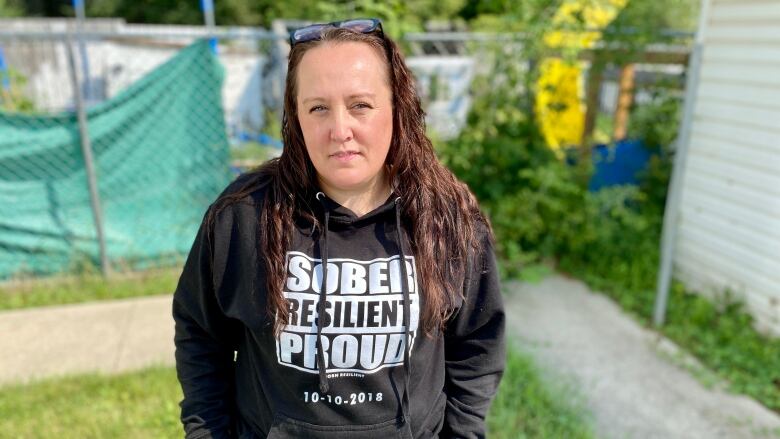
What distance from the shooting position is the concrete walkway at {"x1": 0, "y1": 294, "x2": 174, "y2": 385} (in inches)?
142

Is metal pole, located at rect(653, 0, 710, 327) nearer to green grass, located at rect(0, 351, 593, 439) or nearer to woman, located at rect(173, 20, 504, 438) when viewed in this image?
green grass, located at rect(0, 351, 593, 439)

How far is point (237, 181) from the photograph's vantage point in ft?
4.95

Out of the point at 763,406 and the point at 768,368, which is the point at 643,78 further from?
the point at 763,406

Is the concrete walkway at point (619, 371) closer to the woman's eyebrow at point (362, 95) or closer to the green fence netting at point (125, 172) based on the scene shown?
the woman's eyebrow at point (362, 95)

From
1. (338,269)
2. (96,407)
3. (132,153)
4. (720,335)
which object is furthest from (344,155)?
(132,153)

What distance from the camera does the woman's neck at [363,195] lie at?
4.81ft

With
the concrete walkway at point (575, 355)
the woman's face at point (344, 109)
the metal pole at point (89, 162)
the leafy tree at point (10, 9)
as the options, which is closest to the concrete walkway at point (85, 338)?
the concrete walkway at point (575, 355)

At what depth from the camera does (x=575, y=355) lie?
398 centimetres

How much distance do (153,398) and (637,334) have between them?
129 inches

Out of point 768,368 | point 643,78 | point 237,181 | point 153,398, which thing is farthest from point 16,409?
point 643,78

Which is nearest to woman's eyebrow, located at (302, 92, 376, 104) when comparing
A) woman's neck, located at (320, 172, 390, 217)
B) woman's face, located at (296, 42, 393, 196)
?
woman's face, located at (296, 42, 393, 196)

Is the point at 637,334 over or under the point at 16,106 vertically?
under

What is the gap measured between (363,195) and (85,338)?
3.24m

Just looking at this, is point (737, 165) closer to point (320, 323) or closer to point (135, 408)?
point (320, 323)
